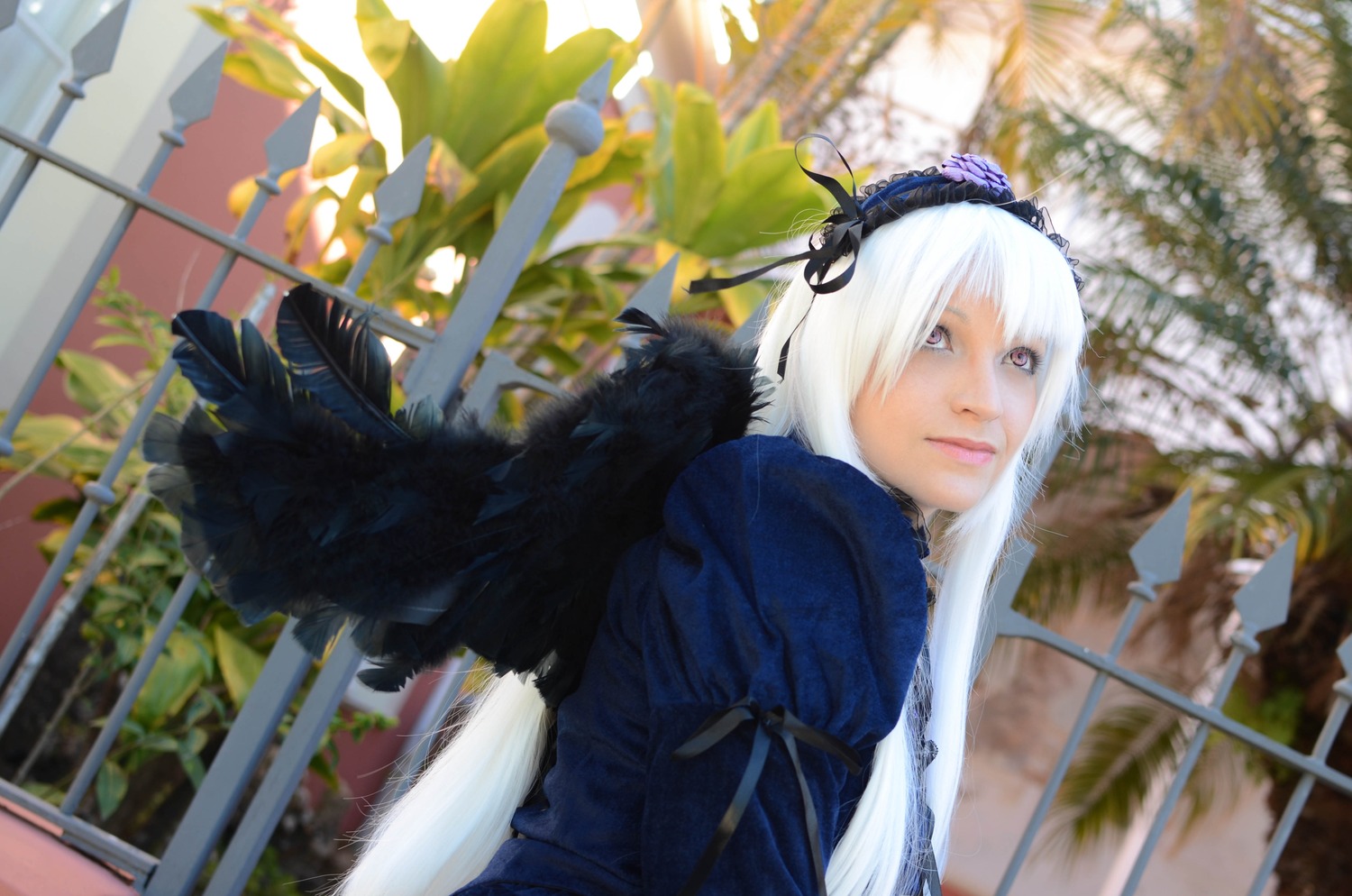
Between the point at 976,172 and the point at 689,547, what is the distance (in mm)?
634

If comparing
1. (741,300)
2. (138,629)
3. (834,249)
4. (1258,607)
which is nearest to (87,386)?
(138,629)

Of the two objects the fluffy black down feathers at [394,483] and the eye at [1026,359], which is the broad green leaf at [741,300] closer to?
the eye at [1026,359]

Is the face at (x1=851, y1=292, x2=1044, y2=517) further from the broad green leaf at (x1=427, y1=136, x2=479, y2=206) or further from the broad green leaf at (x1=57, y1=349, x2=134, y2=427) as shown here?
the broad green leaf at (x1=57, y1=349, x2=134, y2=427)

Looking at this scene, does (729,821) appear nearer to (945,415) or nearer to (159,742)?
(945,415)

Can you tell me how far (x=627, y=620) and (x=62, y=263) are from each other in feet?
8.59

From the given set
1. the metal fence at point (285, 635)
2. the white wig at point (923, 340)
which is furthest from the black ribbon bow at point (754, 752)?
the metal fence at point (285, 635)

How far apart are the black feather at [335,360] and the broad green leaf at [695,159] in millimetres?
2041

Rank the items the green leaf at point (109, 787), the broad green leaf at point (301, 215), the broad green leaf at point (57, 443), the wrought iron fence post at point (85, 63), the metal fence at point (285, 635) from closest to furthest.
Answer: the metal fence at point (285, 635), the wrought iron fence post at point (85, 63), the green leaf at point (109, 787), the broad green leaf at point (57, 443), the broad green leaf at point (301, 215)

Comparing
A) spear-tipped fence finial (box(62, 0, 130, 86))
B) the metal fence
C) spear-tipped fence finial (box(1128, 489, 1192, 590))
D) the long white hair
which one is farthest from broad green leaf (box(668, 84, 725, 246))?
the long white hair

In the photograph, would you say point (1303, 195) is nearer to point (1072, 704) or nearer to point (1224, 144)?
point (1224, 144)

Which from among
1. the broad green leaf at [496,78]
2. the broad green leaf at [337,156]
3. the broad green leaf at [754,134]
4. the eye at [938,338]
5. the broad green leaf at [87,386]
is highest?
the broad green leaf at [754,134]

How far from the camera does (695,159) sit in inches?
121

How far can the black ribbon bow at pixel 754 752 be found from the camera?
3.22ft

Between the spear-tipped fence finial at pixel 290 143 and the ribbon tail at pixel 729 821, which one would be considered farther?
the spear-tipped fence finial at pixel 290 143
